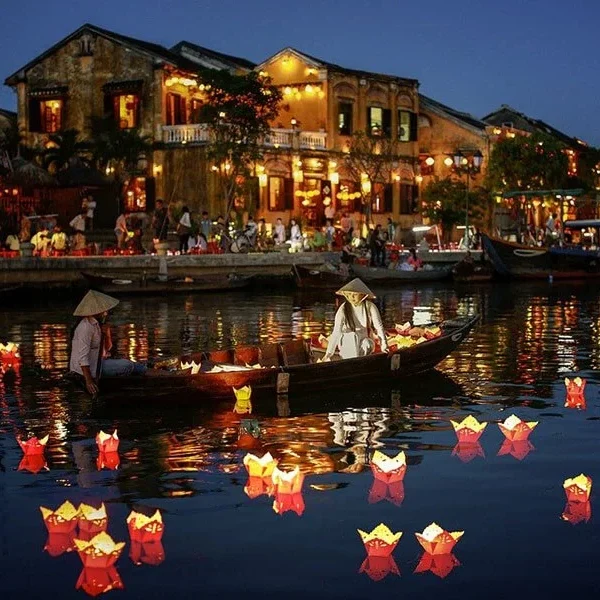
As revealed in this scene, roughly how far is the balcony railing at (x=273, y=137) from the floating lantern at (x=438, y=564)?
33834mm

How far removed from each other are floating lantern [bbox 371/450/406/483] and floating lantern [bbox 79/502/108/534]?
2.14 meters

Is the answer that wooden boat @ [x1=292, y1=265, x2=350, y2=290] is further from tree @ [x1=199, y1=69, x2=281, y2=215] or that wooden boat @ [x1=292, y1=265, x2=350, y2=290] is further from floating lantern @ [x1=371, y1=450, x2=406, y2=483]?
floating lantern @ [x1=371, y1=450, x2=406, y2=483]

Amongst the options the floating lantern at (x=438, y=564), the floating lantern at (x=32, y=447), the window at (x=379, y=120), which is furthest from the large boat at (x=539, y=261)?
the floating lantern at (x=438, y=564)

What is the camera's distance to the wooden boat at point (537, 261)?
38.6 metres

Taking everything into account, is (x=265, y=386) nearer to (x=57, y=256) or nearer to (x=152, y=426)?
(x=152, y=426)

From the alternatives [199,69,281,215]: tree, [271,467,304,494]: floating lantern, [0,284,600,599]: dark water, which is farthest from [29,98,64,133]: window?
[271,467,304,494]: floating lantern

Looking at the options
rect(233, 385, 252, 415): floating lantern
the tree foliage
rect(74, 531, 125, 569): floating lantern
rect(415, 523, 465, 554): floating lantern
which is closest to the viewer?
rect(74, 531, 125, 569): floating lantern

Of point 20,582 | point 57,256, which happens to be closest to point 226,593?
point 20,582

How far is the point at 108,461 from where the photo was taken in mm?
9453

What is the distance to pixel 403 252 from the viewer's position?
42219 millimetres

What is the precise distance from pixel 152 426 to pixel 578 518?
4852 mm

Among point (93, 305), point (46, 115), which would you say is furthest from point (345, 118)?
point (93, 305)

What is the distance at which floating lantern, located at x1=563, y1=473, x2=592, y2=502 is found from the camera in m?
7.86

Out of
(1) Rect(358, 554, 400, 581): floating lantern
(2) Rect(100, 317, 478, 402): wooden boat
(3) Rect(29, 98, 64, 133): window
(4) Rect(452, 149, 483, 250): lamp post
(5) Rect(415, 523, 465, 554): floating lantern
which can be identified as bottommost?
(1) Rect(358, 554, 400, 581): floating lantern
